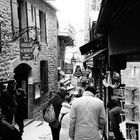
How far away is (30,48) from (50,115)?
394 centimetres

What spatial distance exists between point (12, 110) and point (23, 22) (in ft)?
17.1

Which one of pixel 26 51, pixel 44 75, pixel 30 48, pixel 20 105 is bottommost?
pixel 20 105

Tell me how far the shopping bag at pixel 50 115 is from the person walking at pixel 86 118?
1564mm

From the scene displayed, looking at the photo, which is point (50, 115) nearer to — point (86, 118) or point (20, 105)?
point (86, 118)

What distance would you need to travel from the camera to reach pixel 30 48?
10.3m

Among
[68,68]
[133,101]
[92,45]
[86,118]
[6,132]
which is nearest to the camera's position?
[133,101]

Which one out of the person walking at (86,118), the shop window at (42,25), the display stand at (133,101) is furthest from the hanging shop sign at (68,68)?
the display stand at (133,101)

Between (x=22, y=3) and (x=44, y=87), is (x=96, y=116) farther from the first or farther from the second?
(x=44, y=87)

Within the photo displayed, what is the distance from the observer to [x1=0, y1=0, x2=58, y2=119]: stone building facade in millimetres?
10891

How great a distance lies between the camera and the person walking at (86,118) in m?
5.24

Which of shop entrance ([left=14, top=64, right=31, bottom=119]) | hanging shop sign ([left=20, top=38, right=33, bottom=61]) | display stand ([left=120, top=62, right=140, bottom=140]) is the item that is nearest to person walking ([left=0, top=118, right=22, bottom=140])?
display stand ([left=120, top=62, right=140, bottom=140])

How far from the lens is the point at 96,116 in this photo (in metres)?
5.31

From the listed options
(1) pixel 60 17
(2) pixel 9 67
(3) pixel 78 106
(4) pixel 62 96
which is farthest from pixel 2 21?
(1) pixel 60 17

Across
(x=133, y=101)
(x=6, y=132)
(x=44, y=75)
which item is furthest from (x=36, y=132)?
(x=133, y=101)
